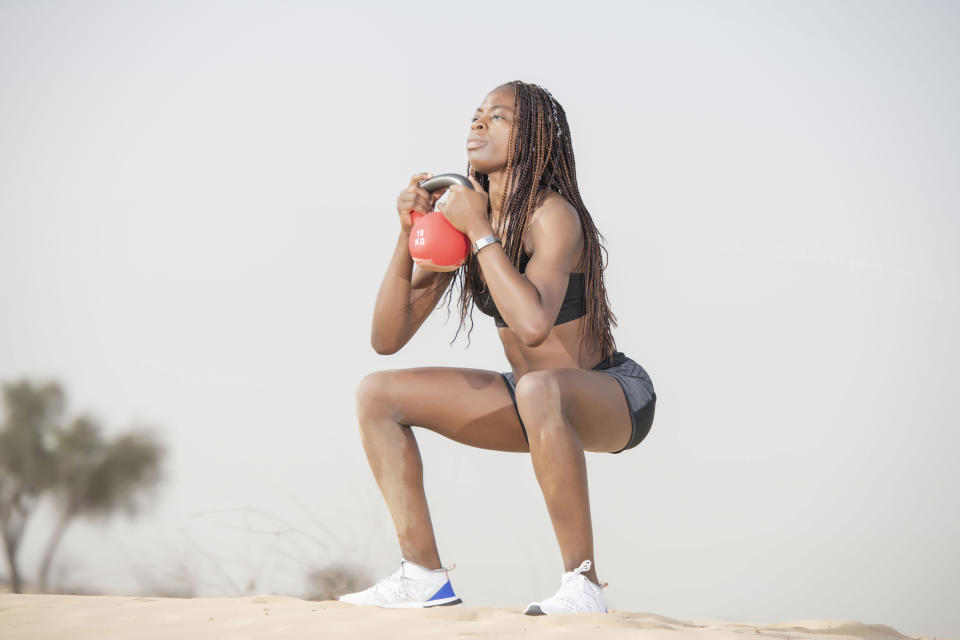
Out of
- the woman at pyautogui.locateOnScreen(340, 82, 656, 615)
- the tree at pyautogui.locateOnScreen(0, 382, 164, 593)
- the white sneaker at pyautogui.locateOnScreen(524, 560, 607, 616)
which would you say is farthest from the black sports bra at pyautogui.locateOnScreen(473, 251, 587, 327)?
the tree at pyautogui.locateOnScreen(0, 382, 164, 593)

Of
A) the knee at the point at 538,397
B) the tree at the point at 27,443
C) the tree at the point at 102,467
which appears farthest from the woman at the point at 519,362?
the tree at the point at 27,443

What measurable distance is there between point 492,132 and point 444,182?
0.63ft

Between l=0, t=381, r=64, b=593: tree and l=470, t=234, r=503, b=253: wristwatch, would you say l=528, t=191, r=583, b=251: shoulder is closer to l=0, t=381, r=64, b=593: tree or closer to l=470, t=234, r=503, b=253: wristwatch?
l=470, t=234, r=503, b=253: wristwatch

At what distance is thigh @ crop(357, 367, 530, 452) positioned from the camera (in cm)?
204

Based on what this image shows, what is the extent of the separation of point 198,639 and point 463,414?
2.37 ft

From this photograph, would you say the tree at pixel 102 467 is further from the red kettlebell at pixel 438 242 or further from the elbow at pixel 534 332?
the elbow at pixel 534 332

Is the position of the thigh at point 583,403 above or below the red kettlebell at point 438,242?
below

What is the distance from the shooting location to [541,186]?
2133 mm

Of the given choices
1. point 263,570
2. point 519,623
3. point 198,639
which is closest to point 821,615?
point 263,570

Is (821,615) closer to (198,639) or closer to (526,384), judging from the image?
(526,384)

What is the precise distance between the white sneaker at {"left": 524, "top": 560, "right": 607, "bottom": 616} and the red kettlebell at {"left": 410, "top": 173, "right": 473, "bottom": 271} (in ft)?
2.25

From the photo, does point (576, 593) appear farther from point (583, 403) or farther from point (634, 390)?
point (634, 390)

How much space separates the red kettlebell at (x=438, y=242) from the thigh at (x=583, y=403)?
1.04 feet

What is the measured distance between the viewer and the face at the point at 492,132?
214 cm
